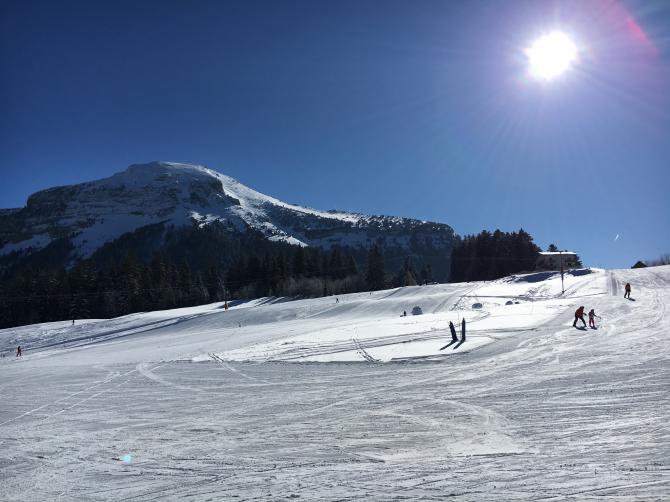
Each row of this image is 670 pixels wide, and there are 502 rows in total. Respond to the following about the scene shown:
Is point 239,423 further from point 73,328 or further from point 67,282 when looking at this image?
point 67,282

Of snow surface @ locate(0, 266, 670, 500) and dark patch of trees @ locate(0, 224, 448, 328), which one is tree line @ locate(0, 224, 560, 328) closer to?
dark patch of trees @ locate(0, 224, 448, 328)

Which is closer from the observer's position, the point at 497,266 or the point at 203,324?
the point at 203,324

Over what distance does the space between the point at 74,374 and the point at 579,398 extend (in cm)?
2333

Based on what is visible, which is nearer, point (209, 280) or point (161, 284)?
point (161, 284)

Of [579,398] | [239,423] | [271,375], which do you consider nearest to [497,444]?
[579,398]

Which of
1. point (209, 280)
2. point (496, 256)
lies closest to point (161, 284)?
point (209, 280)

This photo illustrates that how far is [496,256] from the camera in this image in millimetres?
84250

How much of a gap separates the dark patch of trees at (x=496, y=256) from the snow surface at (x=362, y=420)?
57767 millimetres

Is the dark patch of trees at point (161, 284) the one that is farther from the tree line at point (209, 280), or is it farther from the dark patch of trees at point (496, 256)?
the dark patch of trees at point (496, 256)

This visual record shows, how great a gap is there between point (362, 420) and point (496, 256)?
79.4 m

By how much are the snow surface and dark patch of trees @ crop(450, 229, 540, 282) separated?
190 feet

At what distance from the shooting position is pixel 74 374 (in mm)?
22328

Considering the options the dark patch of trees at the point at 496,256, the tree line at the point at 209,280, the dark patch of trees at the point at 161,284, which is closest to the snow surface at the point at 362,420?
the tree line at the point at 209,280

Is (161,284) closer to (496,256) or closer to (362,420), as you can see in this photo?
(496,256)
